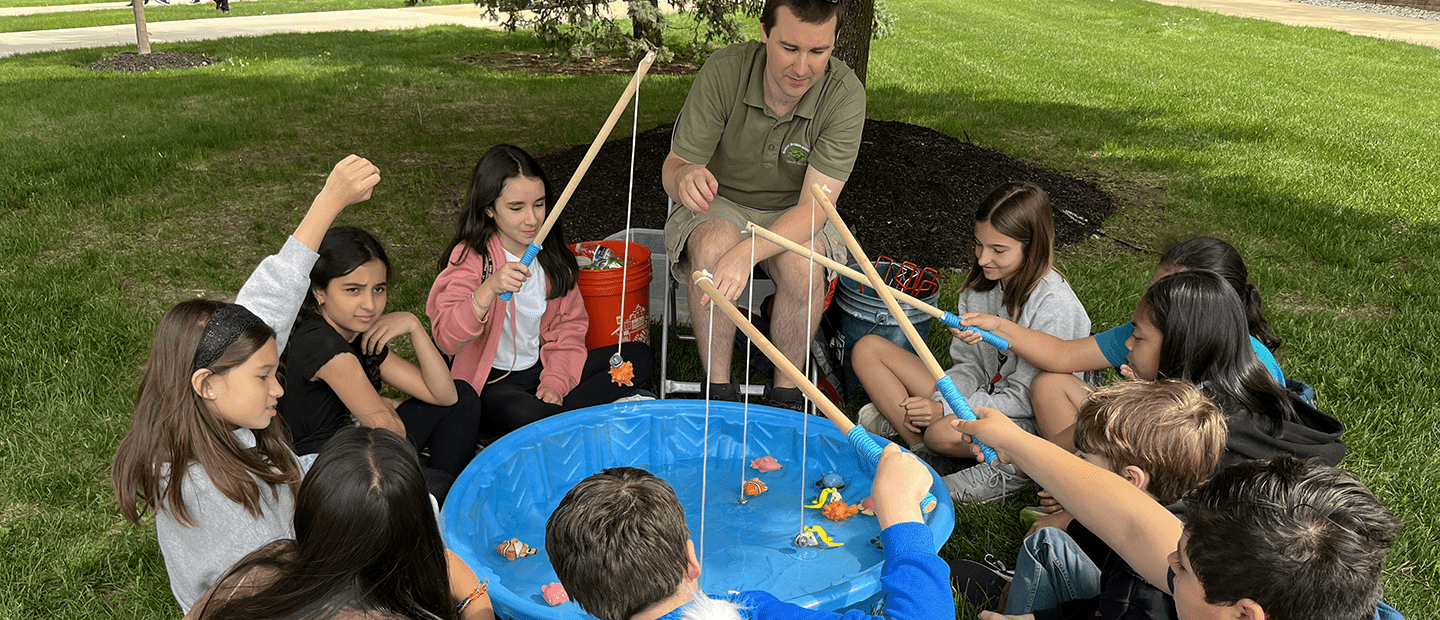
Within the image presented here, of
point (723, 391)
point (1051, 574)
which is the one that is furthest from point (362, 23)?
point (1051, 574)

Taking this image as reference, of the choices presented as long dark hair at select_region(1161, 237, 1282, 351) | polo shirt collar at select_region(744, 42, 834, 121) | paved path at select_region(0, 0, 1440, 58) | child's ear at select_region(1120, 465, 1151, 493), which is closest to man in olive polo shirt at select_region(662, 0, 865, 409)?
polo shirt collar at select_region(744, 42, 834, 121)

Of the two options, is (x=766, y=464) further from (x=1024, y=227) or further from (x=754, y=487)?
(x=1024, y=227)

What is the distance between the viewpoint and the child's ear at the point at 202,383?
6.61 feet

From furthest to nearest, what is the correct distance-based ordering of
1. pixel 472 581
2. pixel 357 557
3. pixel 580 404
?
pixel 580 404, pixel 472 581, pixel 357 557

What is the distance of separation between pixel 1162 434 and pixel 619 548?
126 cm

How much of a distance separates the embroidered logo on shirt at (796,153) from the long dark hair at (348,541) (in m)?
2.26

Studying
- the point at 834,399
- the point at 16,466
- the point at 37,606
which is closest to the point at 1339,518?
the point at 834,399

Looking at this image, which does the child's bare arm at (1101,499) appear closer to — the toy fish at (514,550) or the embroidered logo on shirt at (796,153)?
the toy fish at (514,550)

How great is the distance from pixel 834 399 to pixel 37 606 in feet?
8.48

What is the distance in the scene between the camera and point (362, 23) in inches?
574

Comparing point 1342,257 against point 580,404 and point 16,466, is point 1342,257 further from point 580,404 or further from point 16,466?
point 16,466

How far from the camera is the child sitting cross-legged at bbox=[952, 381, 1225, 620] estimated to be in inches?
84.1

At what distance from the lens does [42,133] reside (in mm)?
7016

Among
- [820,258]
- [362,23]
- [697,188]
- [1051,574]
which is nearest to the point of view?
[1051,574]
